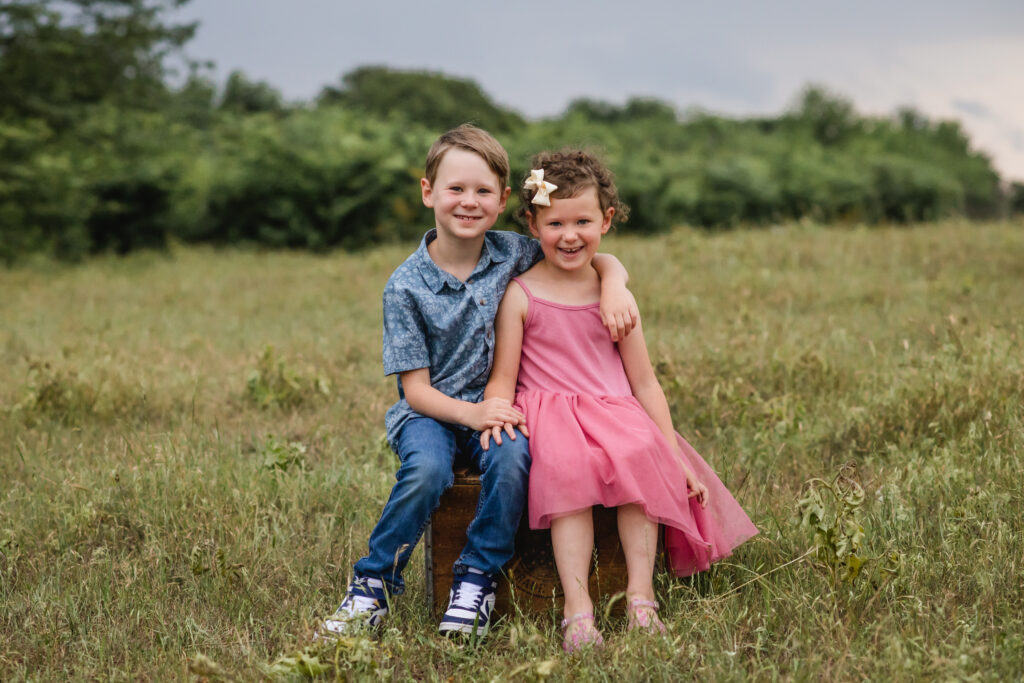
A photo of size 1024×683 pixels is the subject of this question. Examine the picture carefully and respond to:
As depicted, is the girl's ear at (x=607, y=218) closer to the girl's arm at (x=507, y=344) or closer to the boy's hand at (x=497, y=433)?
the girl's arm at (x=507, y=344)

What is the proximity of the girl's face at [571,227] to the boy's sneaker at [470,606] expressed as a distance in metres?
1.07

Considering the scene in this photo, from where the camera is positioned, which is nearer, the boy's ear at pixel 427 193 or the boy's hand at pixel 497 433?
the boy's hand at pixel 497 433

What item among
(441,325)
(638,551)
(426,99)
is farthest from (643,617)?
(426,99)

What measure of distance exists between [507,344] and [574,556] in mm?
727

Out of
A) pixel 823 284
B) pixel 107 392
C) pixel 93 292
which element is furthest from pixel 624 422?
pixel 93 292

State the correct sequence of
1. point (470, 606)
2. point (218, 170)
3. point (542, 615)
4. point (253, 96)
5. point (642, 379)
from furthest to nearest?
point (253, 96), point (218, 170), point (642, 379), point (542, 615), point (470, 606)

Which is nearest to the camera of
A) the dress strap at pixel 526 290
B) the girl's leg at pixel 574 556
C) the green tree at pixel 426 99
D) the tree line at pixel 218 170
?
the girl's leg at pixel 574 556

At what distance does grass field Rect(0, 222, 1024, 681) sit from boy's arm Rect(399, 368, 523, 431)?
0.63m

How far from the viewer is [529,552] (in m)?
2.93

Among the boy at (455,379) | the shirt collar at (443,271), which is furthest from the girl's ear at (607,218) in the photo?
the shirt collar at (443,271)

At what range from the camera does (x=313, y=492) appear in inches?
150

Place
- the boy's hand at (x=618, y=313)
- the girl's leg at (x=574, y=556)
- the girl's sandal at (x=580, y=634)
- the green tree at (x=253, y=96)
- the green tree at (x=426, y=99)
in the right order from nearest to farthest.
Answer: the girl's sandal at (x=580, y=634)
the girl's leg at (x=574, y=556)
the boy's hand at (x=618, y=313)
the green tree at (x=426, y=99)
the green tree at (x=253, y=96)

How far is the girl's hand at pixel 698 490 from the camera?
9.82ft

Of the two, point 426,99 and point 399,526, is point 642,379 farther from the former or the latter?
point 426,99
